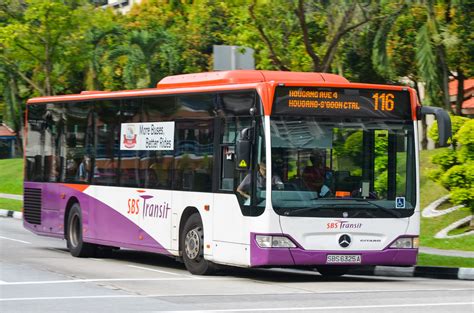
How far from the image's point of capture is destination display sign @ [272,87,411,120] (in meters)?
15.9

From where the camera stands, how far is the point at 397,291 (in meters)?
14.9

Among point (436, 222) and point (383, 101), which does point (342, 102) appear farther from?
point (436, 222)

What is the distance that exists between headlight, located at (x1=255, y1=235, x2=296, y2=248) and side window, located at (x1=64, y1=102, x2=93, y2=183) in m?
6.40

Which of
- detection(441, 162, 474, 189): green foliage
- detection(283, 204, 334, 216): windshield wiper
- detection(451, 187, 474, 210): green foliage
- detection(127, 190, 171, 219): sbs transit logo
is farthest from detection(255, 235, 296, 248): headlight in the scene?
detection(441, 162, 474, 189): green foliage

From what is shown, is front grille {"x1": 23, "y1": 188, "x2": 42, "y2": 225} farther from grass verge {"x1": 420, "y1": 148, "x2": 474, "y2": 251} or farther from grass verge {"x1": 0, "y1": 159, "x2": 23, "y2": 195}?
grass verge {"x1": 0, "y1": 159, "x2": 23, "y2": 195}

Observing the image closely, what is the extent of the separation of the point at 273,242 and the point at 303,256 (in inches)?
20.2

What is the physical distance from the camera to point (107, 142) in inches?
810

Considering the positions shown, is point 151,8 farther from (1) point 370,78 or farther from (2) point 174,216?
(2) point 174,216

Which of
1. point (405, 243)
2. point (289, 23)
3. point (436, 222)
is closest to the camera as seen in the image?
point (405, 243)

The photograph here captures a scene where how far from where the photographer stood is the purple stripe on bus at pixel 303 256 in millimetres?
15586

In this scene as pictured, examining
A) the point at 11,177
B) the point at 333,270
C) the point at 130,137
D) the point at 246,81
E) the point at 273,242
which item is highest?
the point at 246,81

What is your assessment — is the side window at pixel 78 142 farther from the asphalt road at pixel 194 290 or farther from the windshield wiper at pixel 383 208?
the windshield wiper at pixel 383 208

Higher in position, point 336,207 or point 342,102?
point 342,102

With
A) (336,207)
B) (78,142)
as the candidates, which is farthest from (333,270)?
(78,142)
